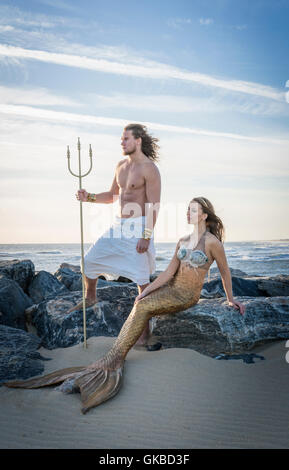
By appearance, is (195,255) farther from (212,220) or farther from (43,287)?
(43,287)

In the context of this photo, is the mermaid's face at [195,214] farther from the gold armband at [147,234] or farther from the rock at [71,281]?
the rock at [71,281]

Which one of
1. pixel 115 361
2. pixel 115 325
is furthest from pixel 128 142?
pixel 115 361

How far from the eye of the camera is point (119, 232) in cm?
523

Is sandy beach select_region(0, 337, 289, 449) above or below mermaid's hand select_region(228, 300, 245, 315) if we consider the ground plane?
below

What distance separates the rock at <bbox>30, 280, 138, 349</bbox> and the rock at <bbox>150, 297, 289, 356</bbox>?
75 centimetres

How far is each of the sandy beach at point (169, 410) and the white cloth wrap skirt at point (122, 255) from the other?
1.10 metres

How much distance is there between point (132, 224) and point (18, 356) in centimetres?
208

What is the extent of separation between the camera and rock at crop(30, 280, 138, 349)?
17.0 ft

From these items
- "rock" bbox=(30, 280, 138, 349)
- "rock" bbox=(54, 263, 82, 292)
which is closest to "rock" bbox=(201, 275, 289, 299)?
"rock" bbox=(30, 280, 138, 349)

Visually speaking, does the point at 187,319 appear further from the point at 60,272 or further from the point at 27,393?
the point at 60,272

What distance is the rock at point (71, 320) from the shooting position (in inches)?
205

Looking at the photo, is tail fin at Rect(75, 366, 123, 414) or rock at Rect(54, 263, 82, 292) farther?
rock at Rect(54, 263, 82, 292)

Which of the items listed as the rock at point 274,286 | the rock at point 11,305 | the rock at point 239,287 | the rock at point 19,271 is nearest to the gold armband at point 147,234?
the rock at point 11,305

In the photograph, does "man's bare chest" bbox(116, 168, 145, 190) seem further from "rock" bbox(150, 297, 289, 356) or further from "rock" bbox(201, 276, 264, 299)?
"rock" bbox(201, 276, 264, 299)
